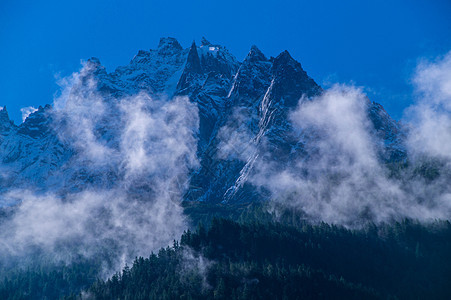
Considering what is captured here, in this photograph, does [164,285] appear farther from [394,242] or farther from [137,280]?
[394,242]

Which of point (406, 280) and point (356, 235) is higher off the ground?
point (356, 235)

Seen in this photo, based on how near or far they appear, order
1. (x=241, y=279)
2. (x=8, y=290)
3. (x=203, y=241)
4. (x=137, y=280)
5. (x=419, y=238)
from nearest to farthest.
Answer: (x=241, y=279), (x=137, y=280), (x=203, y=241), (x=419, y=238), (x=8, y=290)

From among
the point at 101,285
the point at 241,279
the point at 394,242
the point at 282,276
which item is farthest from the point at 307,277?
the point at 101,285

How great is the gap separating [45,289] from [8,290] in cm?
1548

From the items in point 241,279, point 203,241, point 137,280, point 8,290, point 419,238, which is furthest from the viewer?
point 8,290

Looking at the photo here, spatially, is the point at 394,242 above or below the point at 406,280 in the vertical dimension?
above

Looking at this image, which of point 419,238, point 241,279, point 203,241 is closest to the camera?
point 241,279

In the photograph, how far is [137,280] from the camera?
153500 mm

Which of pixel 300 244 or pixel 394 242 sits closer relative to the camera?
pixel 300 244

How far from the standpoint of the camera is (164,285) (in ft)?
472

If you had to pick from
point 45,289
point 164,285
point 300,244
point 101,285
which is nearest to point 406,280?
point 300,244

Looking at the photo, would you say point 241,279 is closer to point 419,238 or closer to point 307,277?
point 307,277

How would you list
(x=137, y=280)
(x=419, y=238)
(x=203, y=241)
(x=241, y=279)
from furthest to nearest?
1. (x=419, y=238)
2. (x=203, y=241)
3. (x=137, y=280)
4. (x=241, y=279)

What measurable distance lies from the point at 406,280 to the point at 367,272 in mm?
13514
